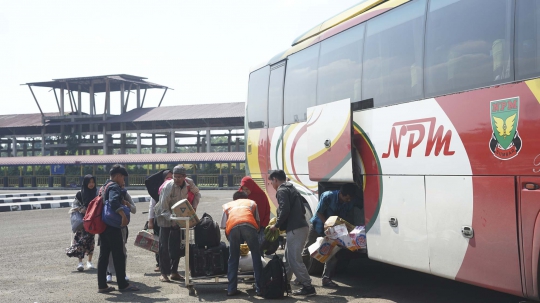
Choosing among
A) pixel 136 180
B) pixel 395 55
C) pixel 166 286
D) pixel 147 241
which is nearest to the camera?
pixel 395 55

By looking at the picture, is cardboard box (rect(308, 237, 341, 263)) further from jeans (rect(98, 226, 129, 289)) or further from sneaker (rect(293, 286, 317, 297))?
jeans (rect(98, 226, 129, 289))

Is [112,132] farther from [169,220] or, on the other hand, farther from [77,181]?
[169,220]

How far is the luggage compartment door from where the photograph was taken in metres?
8.01

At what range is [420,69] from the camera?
680cm

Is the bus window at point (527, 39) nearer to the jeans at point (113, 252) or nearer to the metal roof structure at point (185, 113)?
the jeans at point (113, 252)

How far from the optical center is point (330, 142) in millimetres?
8375

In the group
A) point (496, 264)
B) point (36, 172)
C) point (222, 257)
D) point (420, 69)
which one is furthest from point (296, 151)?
point (36, 172)

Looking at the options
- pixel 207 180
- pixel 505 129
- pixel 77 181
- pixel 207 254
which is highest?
pixel 505 129

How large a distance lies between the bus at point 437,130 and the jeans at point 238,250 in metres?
1.46

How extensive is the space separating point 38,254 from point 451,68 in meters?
9.06

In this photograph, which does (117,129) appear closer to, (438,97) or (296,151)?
(296,151)

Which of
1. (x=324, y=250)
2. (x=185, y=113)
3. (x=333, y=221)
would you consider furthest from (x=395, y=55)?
(x=185, y=113)

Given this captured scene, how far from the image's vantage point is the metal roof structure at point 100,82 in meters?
57.1

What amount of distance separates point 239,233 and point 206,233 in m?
0.82
